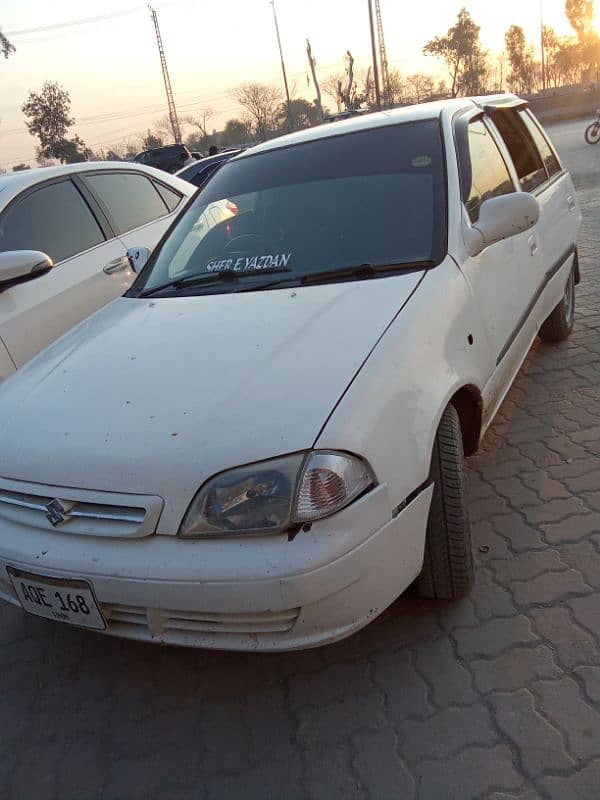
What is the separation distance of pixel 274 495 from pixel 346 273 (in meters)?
1.09

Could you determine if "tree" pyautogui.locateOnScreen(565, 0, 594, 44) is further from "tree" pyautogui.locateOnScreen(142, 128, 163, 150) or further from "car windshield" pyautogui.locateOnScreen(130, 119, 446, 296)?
"car windshield" pyautogui.locateOnScreen(130, 119, 446, 296)

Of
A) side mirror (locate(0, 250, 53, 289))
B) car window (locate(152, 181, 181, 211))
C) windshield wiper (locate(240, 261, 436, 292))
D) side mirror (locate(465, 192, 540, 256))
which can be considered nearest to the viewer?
windshield wiper (locate(240, 261, 436, 292))

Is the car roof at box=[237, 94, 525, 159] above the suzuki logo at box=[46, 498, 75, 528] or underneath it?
above

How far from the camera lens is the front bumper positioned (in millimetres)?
1735

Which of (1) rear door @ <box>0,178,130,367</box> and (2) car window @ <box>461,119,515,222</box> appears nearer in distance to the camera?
(2) car window @ <box>461,119,515,222</box>

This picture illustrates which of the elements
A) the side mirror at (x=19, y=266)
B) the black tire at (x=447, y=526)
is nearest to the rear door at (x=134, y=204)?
the side mirror at (x=19, y=266)

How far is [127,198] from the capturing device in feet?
15.1

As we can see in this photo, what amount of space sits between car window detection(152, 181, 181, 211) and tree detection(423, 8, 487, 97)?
182 feet

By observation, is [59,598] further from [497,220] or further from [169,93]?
[169,93]

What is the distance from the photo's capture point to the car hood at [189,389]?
1821 millimetres

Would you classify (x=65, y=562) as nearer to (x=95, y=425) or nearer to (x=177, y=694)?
(x=95, y=425)

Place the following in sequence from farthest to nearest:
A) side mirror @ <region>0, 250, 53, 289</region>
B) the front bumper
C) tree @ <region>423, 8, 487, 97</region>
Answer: tree @ <region>423, 8, 487, 97</region>, side mirror @ <region>0, 250, 53, 289</region>, the front bumper

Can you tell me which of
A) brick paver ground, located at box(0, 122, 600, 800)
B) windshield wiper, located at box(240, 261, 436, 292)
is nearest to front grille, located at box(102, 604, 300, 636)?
brick paver ground, located at box(0, 122, 600, 800)

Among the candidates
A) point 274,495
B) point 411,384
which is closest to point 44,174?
point 411,384
